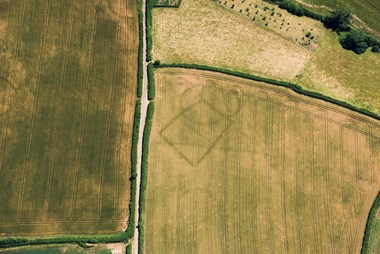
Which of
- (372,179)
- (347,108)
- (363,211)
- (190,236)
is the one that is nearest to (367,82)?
(347,108)

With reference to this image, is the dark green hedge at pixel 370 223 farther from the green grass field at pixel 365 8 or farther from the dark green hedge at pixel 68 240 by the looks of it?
the dark green hedge at pixel 68 240

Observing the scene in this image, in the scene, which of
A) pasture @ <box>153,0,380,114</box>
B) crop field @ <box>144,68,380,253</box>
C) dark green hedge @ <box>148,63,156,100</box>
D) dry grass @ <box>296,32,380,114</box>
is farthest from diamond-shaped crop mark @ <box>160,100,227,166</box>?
dry grass @ <box>296,32,380,114</box>

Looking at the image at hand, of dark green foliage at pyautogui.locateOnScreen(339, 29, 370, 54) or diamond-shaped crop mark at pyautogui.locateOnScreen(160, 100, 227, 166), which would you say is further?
dark green foliage at pyautogui.locateOnScreen(339, 29, 370, 54)

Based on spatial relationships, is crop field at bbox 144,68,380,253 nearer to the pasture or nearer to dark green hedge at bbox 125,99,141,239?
dark green hedge at bbox 125,99,141,239

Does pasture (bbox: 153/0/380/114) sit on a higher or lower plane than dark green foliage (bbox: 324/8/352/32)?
lower

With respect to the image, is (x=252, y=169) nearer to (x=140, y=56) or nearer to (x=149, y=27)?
(x=140, y=56)

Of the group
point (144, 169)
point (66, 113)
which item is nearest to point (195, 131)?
point (144, 169)
